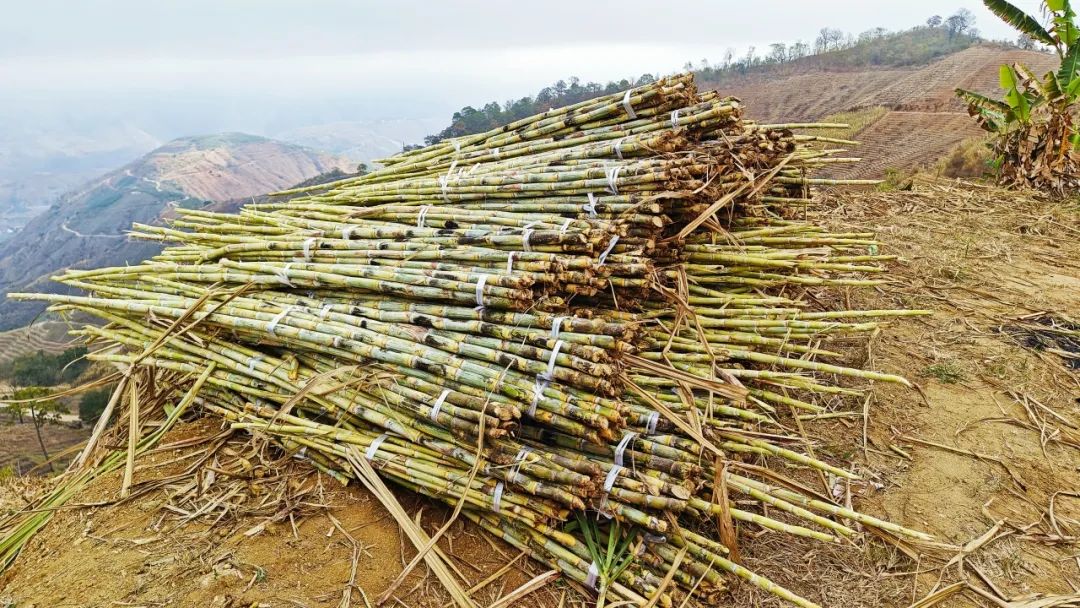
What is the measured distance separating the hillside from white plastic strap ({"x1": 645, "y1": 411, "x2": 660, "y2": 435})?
72.0 ft

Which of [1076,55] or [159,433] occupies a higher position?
[1076,55]

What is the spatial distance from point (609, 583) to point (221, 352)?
308 cm

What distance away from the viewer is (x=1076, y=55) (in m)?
8.23

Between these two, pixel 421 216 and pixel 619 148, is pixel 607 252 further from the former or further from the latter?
pixel 421 216

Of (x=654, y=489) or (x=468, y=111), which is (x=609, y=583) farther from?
(x=468, y=111)

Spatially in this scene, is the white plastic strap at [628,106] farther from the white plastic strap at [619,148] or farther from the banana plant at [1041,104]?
the banana plant at [1041,104]

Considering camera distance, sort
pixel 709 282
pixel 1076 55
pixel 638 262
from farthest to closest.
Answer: pixel 1076 55, pixel 709 282, pixel 638 262

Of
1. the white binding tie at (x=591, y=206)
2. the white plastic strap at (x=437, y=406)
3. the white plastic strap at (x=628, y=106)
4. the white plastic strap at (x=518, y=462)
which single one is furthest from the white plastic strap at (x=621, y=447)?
the white plastic strap at (x=628, y=106)

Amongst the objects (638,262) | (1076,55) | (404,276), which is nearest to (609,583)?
(638,262)

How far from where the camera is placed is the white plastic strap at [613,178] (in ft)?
12.2

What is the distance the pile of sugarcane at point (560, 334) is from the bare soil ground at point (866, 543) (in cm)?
24

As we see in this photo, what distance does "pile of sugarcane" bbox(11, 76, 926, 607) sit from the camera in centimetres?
276

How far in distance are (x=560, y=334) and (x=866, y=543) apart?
2.07 meters

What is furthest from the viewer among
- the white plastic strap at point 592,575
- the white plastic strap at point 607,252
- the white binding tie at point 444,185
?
the white binding tie at point 444,185
